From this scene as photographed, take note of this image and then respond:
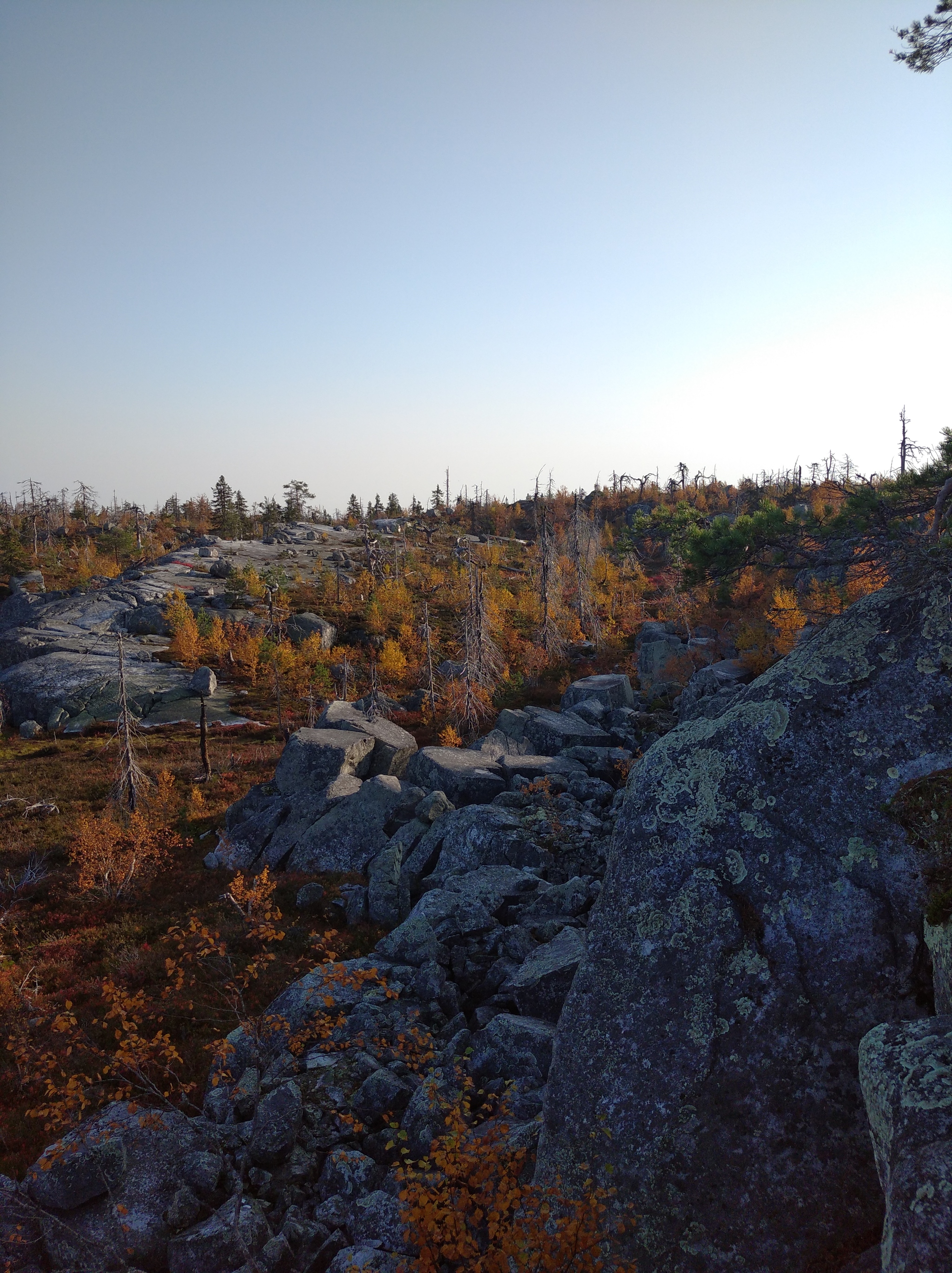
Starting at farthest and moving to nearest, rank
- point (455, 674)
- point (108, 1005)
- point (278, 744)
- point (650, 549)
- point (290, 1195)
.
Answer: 1. point (650, 549)
2. point (455, 674)
3. point (278, 744)
4. point (108, 1005)
5. point (290, 1195)

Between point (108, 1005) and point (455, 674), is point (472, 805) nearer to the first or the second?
point (108, 1005)

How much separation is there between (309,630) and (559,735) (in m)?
42.9

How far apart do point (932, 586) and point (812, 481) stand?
390 ft

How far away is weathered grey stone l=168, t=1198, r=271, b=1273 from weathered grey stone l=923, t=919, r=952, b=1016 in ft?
24.1

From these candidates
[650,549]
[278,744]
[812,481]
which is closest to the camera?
[278,744]

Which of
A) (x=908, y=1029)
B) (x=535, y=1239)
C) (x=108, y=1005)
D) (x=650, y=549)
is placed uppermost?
(x=650, y=549)

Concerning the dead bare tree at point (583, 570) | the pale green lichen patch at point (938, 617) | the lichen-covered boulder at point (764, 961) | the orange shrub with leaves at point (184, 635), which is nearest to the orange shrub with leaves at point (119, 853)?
the lichen-covered boulder at point (764, 961)

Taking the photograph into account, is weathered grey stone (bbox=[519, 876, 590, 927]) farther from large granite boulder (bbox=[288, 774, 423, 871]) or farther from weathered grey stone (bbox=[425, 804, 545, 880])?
large granite boulder (bbox=[288, 774, 423, 871])

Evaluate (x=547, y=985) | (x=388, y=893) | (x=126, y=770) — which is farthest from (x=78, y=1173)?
(x=126, y=770)

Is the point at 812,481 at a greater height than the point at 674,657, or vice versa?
the point at 812,481

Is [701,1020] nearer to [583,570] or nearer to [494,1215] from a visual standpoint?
[494,1215]

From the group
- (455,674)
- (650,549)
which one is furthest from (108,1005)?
(650,549)

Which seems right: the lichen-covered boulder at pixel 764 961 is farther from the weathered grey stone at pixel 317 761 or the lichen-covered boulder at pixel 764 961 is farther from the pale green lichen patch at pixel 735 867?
the weathered grey stone at pixel 317 761

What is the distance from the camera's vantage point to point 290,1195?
782 centimetres
